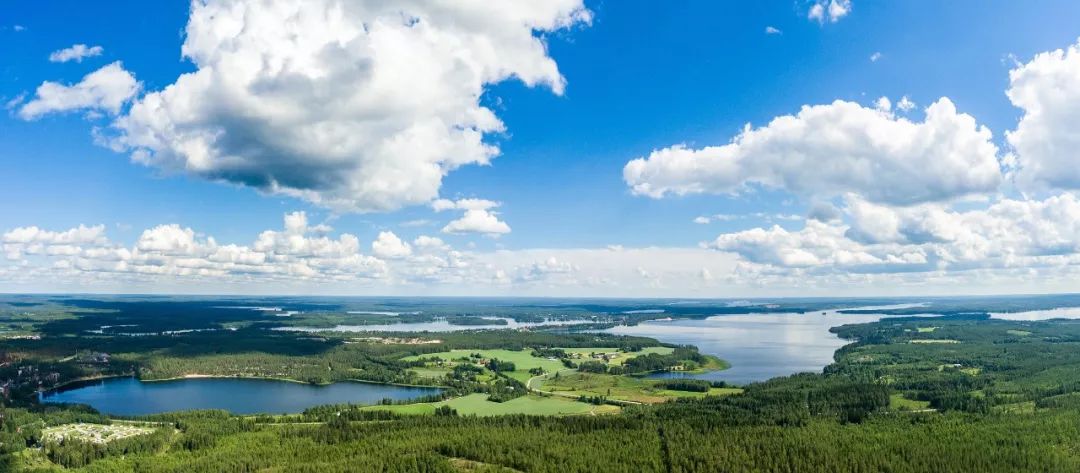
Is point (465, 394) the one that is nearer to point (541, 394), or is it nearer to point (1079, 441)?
point (541, 394)

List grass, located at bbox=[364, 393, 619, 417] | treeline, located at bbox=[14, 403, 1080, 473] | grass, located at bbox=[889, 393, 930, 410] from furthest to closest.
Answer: grass, located at bbox=[364, 393, 619, 417] < grass, located at bbox=[889, 393, 930, 410] < treeline, located at bbox=[14, 403, 1080, 473]

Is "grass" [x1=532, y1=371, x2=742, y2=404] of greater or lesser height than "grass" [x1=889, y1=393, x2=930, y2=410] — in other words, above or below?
below

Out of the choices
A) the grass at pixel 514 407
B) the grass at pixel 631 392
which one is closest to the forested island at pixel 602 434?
the grass at pixel 514 407

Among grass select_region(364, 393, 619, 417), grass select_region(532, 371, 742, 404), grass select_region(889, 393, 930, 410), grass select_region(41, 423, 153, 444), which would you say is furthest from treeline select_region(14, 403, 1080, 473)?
grass select_region(532, 371, 742, 404)

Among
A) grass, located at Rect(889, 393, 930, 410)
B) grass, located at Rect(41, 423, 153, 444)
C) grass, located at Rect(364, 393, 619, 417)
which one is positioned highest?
grass, located at Rect(889, 393, 930, 410)

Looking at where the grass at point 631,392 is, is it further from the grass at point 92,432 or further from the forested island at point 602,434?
the grass at point 92,432

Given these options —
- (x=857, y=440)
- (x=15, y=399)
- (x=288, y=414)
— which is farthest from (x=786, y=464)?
(x=15, y=399)

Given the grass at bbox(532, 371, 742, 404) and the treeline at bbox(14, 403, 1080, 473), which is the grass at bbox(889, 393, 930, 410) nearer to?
the treeline at bbox(14, 403, 1080, 473)
